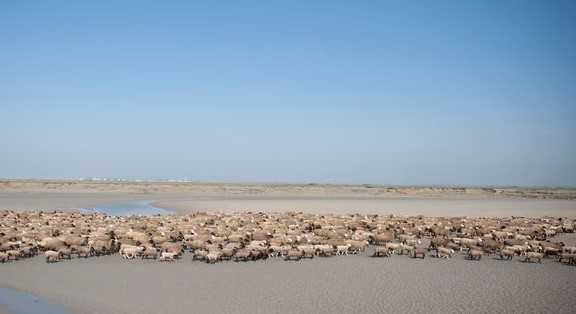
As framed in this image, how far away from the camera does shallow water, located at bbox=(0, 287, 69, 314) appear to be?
10.2 metres

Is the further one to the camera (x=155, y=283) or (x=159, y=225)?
(x=159, y=225)

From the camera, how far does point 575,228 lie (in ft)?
90.6

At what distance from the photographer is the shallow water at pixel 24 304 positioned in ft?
33.5

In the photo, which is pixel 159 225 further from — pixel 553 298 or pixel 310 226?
pixel 553 298

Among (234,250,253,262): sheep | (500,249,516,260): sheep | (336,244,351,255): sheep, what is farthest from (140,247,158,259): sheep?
(500,249,516,260): sheep

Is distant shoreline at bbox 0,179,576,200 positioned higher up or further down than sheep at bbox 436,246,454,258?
higher up

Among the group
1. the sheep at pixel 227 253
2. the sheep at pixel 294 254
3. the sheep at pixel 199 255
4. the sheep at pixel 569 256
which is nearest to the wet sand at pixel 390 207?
the sheep at pixel 569 256

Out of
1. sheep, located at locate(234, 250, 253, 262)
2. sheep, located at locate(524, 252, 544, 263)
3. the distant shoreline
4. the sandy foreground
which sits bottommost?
the sandy foreground

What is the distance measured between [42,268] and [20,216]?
16.0 m

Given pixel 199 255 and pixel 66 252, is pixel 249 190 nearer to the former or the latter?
pixel 66 252

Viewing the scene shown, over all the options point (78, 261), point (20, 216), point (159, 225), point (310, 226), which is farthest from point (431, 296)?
point (20, 216)

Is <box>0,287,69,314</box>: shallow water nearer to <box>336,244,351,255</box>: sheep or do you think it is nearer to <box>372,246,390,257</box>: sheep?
<box>336,244,351,255</box>: sheep

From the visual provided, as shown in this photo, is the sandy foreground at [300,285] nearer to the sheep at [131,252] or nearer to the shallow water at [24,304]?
the shallow water at [24,304]

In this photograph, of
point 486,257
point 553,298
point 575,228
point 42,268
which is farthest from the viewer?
point 575,228
